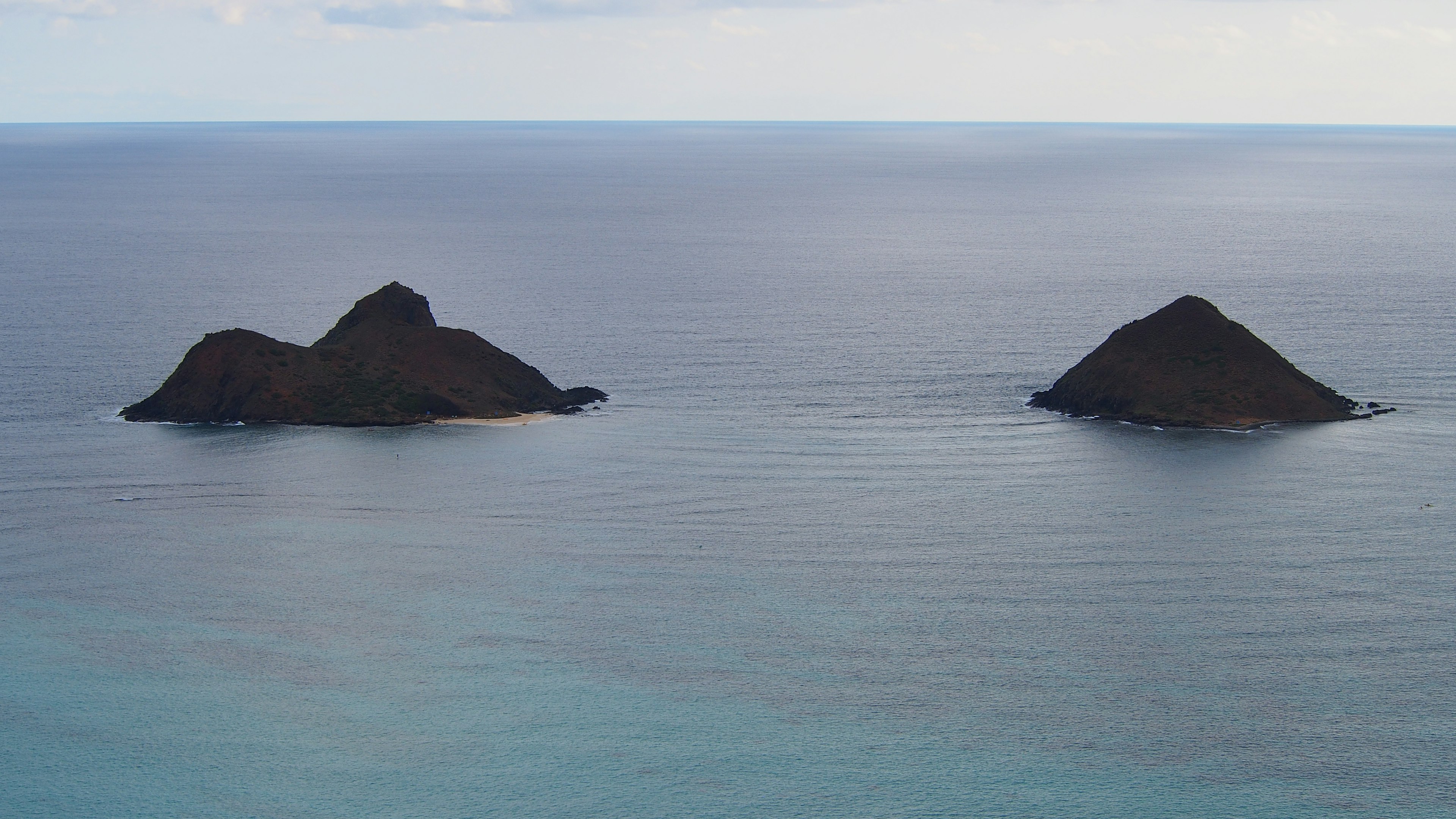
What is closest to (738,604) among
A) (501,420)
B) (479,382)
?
(501,420)

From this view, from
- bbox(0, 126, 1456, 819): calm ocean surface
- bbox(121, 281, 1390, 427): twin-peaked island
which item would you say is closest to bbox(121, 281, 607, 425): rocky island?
bbox(121, 281, 1390, 427): twin-peaked island

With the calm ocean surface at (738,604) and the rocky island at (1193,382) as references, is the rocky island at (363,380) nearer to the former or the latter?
the calm ocean surface at (738,604)

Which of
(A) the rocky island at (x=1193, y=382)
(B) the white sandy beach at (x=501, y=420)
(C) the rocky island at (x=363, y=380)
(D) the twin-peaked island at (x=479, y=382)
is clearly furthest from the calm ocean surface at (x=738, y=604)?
(B) the white sandy beach at (x=501, y=420)

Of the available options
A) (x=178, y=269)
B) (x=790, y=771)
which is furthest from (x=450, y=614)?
(x=178, y=269)

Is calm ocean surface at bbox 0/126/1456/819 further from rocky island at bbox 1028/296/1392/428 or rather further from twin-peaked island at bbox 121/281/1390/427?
twin-peaked island at bbox 121/281/1390/427

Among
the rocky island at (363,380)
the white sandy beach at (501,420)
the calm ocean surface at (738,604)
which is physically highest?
the rocky island at (363,380)

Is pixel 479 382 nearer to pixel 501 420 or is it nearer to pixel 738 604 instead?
pixel 501 420
